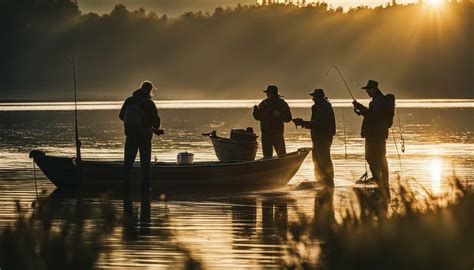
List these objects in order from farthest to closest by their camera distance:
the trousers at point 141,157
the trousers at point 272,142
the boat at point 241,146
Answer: the boat at point 241,146, the trousers at point 272,142, the trousers at point 141,157

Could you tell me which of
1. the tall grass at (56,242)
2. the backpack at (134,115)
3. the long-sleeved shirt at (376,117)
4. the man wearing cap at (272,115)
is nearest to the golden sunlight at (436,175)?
the long-sleeved shirt at (376,117)

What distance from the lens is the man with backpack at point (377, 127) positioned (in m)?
18.5

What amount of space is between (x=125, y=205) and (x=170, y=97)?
6998 inches

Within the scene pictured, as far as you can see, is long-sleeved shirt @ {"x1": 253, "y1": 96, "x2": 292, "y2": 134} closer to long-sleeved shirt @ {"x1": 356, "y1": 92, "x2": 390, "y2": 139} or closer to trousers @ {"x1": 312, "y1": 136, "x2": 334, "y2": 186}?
trousers @ {"x1": 312, "y1": 136, "x2": 334, "y2": 186}

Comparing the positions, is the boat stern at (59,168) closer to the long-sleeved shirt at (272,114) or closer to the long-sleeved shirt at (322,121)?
the long-sleeved shirt at (272,114)

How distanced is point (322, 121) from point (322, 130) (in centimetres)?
17

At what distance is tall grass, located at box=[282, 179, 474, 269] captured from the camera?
1102 centimetres

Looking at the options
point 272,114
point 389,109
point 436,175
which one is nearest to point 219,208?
point 389,109

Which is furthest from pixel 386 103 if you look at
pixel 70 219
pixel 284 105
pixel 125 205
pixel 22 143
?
pixel 22 143

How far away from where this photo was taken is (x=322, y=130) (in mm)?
20141

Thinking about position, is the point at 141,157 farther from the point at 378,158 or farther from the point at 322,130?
the point at 378,158

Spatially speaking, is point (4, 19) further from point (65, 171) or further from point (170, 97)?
point (65, 171)

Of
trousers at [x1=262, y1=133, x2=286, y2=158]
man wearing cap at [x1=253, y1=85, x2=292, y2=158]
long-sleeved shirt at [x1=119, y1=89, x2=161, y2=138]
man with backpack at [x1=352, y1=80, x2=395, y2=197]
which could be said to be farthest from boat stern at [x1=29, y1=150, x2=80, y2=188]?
man with backpack at [x1=352, y1=80, x2=395, y2=197]

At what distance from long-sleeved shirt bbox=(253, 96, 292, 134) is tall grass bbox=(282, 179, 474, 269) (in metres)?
7.42
